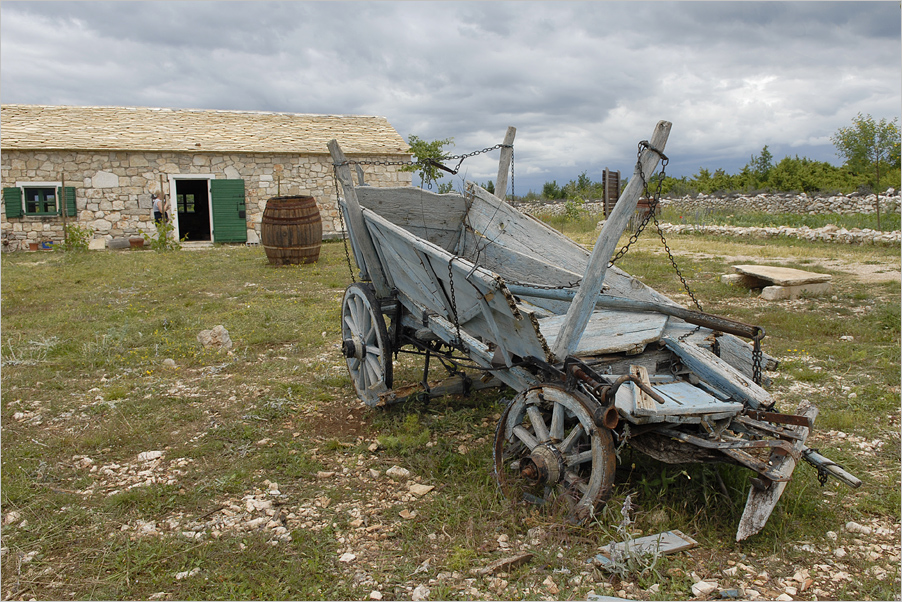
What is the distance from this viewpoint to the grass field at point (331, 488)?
A: 259 centimetres

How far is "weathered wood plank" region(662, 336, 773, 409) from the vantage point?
292cm

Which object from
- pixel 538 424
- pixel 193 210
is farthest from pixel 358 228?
pixel 193 210

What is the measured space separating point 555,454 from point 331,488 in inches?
54.5

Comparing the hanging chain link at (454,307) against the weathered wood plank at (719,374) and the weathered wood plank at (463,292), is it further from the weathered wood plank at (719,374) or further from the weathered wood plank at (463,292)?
the weathered wood plank at (719,374)

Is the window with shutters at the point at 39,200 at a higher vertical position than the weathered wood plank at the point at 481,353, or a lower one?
higher

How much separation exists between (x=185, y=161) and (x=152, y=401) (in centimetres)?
1393

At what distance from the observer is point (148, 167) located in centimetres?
1666

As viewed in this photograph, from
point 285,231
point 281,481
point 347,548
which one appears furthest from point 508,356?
point 285,231

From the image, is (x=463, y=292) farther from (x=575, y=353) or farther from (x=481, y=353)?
(x=575, y=353)

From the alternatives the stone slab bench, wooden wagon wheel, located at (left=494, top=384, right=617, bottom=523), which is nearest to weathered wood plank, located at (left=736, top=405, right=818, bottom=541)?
wooden wagon wheel, located at (left=494, top=384, right=617, bottom=523)

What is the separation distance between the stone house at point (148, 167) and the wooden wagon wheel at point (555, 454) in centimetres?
1444

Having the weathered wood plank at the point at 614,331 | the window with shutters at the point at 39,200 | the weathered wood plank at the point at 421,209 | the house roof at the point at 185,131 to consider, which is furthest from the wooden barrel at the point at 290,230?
the weathered wood plank at the point at 614,331

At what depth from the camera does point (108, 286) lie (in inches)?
391

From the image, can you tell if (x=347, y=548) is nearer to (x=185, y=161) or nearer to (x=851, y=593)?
(x=851, y=593)
